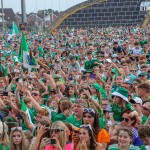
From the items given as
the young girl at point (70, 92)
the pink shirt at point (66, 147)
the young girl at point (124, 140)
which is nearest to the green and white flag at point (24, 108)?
the young girl at point (70, 92)

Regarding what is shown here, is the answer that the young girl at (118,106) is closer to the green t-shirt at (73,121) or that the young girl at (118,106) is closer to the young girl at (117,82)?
the green t-shirt at (73,121)

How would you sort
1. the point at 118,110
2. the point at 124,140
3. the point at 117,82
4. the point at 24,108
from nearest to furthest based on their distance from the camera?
1. the point at 124,140
2. the point at 118,110
3. the point at 24,108
4. the point at 117,82

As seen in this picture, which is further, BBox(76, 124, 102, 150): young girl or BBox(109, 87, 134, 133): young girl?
BBox(109, 87, 134, 133): young girl

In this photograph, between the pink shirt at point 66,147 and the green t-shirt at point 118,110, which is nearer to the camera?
the pink shirt at point 66,147

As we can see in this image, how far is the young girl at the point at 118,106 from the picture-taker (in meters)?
8.20

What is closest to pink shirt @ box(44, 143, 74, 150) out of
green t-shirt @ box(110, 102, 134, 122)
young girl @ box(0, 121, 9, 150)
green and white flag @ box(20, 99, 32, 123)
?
young girl @ box(0, 121, 9, 150)

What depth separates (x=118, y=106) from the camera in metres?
8.31

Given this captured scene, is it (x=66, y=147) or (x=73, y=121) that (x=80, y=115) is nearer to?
(x=73, y=121)

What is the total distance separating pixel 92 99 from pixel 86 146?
2.43m

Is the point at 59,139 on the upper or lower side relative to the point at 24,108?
upper

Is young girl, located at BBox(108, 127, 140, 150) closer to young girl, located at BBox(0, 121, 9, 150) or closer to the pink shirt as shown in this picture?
the pink shirt

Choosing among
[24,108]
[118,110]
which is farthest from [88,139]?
[24,108]

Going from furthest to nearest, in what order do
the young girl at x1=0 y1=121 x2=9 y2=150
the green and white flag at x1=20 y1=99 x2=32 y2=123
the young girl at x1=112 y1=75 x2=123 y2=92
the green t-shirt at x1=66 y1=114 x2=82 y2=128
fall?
1. the young girl at x1=112 y1=75 x2=123 y2=92
2. the green and white flag at x1=20 y1=99 x2=32 y2=123
3. the green t-shirt at x1=66 y1=114 x2=82 y2=128
4. the young girl at x1=0 y1=121 x2=9 y2=150

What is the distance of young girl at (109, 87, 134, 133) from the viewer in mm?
8203
